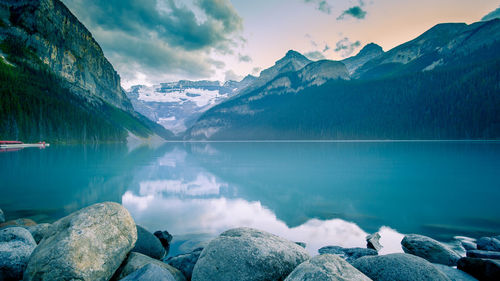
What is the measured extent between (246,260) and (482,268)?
5.57 metres

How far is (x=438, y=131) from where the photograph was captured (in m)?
169

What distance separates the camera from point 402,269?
16.9 ft

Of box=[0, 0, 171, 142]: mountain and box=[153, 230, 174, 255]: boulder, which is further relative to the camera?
box=[0, 0, 171, 142]: mountain

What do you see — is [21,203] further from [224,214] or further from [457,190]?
[457,190]

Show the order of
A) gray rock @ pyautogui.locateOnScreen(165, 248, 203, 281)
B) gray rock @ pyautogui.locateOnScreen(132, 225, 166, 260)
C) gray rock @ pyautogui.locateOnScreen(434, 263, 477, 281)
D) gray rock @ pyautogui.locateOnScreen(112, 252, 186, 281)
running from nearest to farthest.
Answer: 1. gray rock @ pyautogui.locateOnScreen(434, 263, 477, 281)
2. gray rock @ pyautogui.locateOnScreen(112, 252, 186, 281)
3. gray rock @ pyautogui.locateOnScreen(165, 248, 203, 281)
4. gray rock @ pyautogui.locateOnScreen(132, 225, 166, 260)

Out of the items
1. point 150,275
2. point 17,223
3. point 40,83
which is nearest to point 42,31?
point 40,83

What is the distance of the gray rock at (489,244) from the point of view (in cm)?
914

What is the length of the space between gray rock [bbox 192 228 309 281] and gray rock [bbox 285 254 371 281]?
1165 mm

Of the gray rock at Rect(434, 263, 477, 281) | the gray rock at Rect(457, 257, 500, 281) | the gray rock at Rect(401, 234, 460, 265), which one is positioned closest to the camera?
the gray rock at Rect(457, 257, 500, 281)

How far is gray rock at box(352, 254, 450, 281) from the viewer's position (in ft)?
16.1

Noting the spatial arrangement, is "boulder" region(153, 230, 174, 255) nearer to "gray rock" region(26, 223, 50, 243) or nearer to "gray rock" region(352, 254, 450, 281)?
"gray rock" region(26, 223, 50, 243)

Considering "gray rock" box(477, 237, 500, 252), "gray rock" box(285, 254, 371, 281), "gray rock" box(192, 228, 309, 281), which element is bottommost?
"gray rock" box(477, 237, 500, 252)

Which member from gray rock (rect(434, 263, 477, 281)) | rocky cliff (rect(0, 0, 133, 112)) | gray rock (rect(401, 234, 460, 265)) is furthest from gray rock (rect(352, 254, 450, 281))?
rocky cliff (rect(0, 0, 133, 112))

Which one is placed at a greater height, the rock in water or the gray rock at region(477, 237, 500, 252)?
the rock in water
